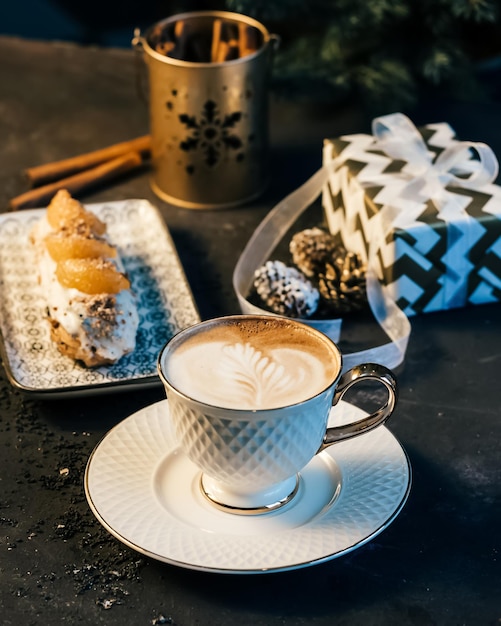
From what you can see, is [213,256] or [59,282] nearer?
[59,282]

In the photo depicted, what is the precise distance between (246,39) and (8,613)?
0.98m

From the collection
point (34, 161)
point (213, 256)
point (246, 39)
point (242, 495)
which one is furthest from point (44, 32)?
point (242, 495)

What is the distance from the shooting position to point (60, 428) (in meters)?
1.00

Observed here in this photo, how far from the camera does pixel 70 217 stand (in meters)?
1.25

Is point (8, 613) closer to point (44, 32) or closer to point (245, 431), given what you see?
point (245, 431)

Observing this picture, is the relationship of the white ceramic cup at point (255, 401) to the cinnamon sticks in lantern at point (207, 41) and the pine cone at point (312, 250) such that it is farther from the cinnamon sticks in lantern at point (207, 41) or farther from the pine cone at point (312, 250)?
the cinnamon sticks in lantern at point (207, 41)

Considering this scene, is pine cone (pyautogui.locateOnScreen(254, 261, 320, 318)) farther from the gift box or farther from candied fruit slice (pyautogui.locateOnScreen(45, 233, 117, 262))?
candied fruit slice (pyautogui.locateOnScreen(45, 233, 117, 262))

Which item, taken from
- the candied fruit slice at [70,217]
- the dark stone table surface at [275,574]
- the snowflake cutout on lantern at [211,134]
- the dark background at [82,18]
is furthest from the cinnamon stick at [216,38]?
the dark background at [82,18]

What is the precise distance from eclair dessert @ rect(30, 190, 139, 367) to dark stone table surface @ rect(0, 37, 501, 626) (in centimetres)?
7

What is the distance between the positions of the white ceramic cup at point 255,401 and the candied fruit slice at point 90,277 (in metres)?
0.28

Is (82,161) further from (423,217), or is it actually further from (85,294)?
(423,217)

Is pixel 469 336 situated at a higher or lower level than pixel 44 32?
higher

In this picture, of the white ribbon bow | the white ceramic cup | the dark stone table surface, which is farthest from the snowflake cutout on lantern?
the white ceramic cup

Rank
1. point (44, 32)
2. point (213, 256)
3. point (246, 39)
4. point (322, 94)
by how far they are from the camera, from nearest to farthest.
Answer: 1. point (213, 256)
2. point (246, 39)
3. point (322, 94)
4. point (44, 32)
